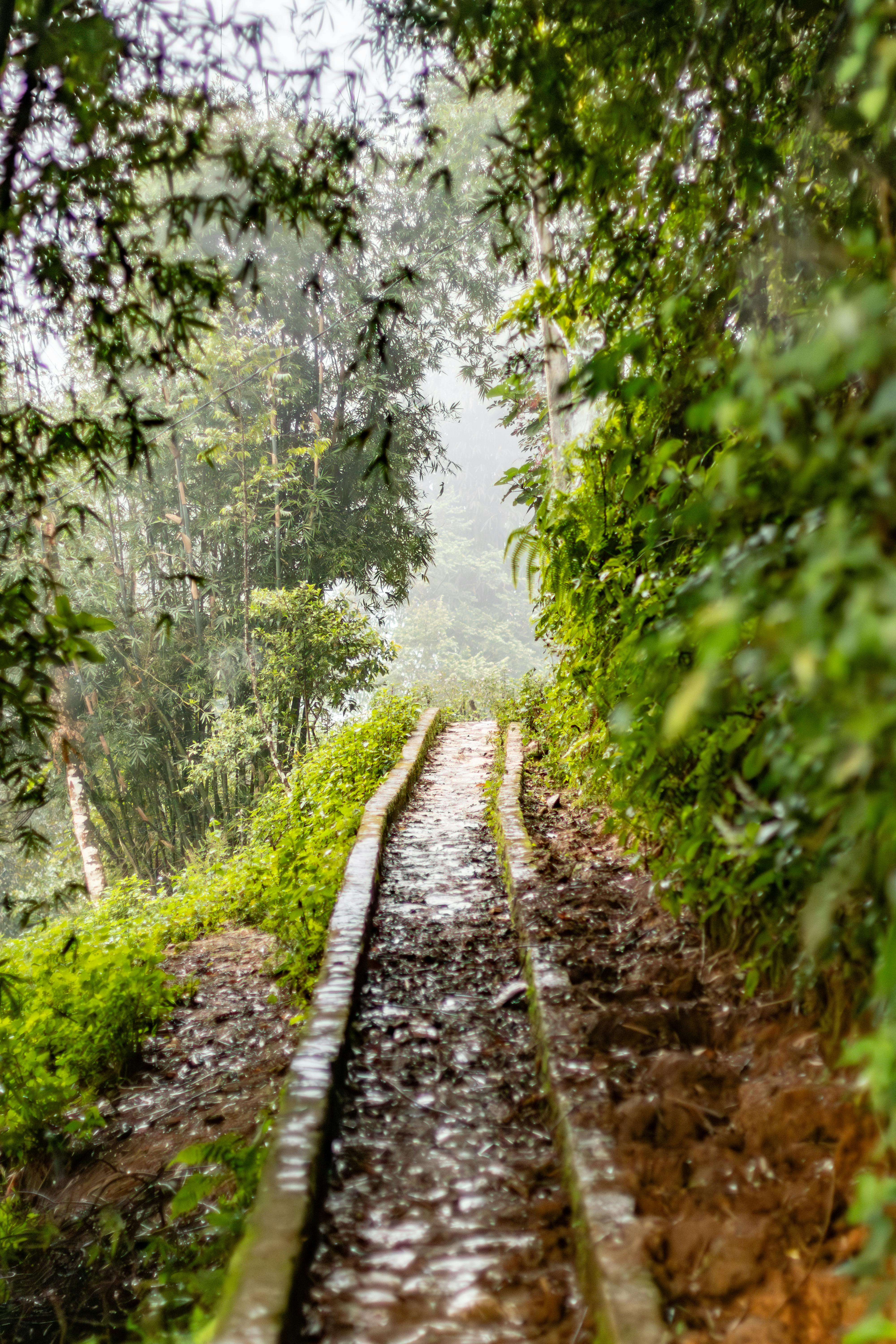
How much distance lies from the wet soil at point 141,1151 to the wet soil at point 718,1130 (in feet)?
5.15

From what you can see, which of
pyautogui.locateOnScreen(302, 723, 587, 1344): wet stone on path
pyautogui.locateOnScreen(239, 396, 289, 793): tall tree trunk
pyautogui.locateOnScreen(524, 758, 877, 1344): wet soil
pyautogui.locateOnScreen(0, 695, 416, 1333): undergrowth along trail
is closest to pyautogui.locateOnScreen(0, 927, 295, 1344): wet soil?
pyautogui.locateOnScreen(0, 695, 416, 1333): undergrowth along trail

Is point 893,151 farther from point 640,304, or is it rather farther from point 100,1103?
point 100,1103

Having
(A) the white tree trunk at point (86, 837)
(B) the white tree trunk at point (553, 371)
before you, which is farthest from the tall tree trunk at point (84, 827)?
(B) the white tree trunk at point (553, 371)

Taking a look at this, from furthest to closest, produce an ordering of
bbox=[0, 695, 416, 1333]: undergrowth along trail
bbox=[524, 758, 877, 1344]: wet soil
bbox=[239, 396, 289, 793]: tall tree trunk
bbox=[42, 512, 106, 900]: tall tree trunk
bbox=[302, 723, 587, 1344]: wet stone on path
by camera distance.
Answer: bbox=[42, 512, 106, 900]: tall tree trunk, bbox=[239, 396, 289, 793]: tall tree trunk, bbox=[0, 695, 416, 1333]: undergrowth along trail, bbox=[302, 723, 587, 1344]: wet stone on path, bbox=[524, 758, 877, 1344]: wet soil

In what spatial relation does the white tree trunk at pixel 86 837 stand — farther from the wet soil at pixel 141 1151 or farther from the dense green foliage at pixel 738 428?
the dense green foliage at pixel 738 428

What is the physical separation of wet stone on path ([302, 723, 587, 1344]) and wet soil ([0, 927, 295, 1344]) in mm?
728

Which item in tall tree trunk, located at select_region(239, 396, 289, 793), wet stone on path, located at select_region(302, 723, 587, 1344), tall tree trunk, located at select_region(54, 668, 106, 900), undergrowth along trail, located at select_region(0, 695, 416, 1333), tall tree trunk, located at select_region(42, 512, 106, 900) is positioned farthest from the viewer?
tall tree trunk, located at select_region(54, 668, 106, 900)

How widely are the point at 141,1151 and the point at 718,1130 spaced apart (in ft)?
8.73

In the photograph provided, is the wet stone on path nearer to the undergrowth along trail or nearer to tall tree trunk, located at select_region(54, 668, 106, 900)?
the undergrowth along trail

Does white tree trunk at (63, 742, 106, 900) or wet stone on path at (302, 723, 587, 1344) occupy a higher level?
wet stone on path at (302, 723, 587, 1344)

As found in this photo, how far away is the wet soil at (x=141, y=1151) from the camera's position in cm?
283

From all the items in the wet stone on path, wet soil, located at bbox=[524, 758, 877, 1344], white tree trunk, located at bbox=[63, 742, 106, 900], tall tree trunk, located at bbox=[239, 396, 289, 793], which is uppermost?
tall tree trunk, located at bbox=[239, 396, 289, 793]

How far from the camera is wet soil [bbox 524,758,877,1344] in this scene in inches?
64.5

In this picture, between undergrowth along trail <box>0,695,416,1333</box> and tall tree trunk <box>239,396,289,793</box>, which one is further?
tall tree trunk <box>239,396,289,793</box>
